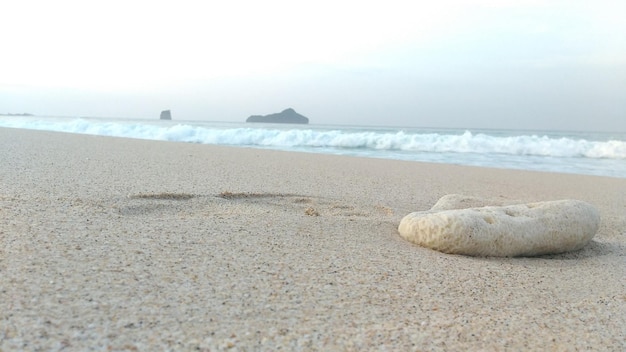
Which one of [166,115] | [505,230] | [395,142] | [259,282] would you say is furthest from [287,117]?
[259,282]

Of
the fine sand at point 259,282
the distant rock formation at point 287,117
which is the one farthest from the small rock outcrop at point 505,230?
the distant rock formation at point 287,117

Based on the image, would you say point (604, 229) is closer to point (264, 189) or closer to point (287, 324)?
point (264, 189)

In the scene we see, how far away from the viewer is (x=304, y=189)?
4.35 meters

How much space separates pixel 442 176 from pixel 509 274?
4646 millimetres

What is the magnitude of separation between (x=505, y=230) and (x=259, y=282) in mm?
1479

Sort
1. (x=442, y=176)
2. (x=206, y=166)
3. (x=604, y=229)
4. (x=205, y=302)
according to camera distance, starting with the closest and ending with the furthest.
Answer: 1. (x=205, y=302)
2. (x=604, y=229)
3. (x=206, y=166)
4. (x=442, y=176)

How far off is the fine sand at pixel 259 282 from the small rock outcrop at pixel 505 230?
74 millimetres

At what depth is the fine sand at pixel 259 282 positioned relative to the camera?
1.39 metres

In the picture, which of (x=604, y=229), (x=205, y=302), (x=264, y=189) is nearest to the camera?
(x=205, y=302)

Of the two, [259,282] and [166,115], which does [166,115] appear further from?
[259,282]

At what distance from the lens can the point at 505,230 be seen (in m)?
2.64

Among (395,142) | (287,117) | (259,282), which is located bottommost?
(259,282)

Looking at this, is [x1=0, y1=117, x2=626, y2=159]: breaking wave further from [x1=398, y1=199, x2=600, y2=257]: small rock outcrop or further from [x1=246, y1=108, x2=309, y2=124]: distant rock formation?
[x1=246, y1=108, x2=309, y2=124]: distant rock formation

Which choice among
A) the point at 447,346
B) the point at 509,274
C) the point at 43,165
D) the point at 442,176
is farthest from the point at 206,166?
the point at 447,346
